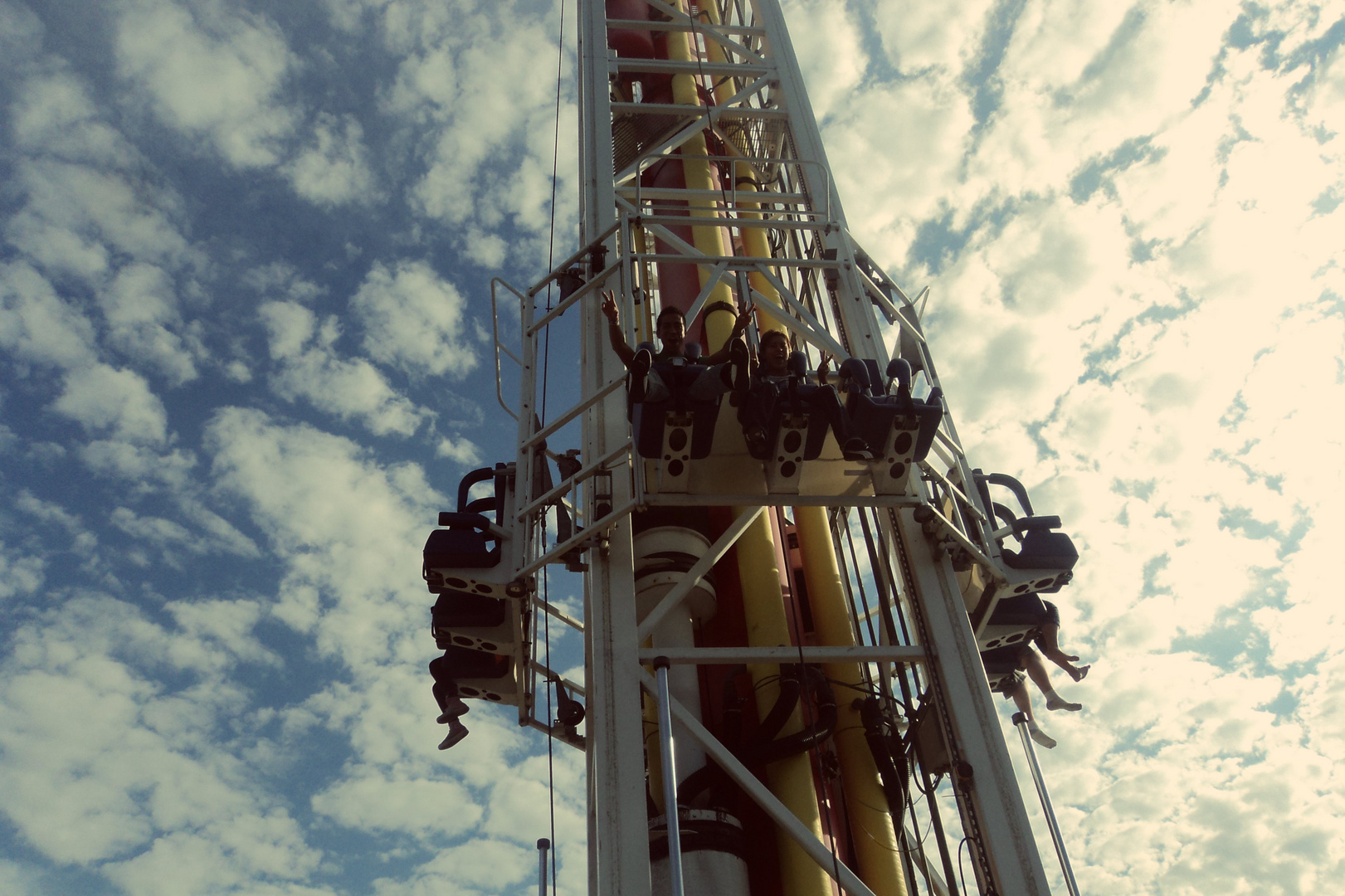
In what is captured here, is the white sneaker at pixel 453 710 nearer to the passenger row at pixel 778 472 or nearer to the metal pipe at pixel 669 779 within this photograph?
the passenger row at pixel 778 472

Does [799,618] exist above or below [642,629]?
above

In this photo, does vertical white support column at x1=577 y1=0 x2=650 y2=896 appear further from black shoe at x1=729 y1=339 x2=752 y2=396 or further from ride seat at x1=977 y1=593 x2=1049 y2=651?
A: ride seat at x1=977 y1=593 x2=1049 y2=651

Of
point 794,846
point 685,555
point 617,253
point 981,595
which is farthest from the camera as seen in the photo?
point 617,253

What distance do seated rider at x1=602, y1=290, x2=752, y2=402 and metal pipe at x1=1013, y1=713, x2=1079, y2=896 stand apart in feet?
11.3

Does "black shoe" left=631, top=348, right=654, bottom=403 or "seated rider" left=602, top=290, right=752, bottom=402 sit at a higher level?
"seated rider" left=602, top=290, right=752, bottom=402

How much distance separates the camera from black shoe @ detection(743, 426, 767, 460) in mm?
6184

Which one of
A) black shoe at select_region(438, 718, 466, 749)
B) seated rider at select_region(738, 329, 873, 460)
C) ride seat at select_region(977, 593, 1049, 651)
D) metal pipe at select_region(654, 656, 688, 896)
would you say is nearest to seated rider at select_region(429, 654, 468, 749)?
black shoe at select_region(438, 718, 466, 749)

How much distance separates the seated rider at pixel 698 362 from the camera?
573 centimetres

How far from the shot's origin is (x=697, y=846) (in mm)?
6262

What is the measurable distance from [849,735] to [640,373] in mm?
3638

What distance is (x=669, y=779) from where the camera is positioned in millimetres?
5383

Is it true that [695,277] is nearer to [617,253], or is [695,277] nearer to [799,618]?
[617,253]

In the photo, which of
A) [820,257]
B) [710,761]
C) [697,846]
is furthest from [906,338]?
[697,846]

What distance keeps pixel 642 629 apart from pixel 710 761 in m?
1.29
